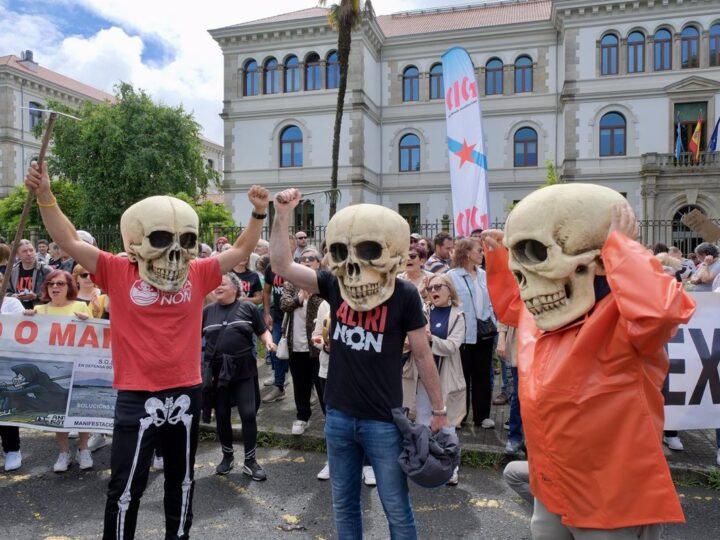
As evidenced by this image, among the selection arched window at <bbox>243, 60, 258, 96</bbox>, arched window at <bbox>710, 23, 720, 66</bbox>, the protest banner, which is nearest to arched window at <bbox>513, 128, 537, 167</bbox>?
arched window at <bbox>710, 23, 720, 66</bbox>

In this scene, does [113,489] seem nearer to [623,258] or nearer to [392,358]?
[392,358]

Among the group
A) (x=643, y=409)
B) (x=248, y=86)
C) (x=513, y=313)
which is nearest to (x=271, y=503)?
(x=513, y=313)

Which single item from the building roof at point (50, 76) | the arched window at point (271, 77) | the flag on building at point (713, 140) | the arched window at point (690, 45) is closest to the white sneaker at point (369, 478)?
the flag on building at point (713, 140)

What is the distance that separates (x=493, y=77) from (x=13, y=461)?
2947 centimetres

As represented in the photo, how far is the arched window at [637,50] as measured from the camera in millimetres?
27250

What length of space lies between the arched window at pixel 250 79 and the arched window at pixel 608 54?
56.0ft

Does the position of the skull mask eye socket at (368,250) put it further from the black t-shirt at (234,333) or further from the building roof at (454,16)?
the building roof at (454,16)

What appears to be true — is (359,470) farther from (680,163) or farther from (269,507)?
(680,163)

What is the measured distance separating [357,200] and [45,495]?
1007 inches

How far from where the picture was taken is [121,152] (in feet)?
101

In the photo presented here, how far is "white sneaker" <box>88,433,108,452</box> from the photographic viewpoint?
227 inches

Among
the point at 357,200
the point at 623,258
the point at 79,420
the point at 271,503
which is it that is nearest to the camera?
the point at 623,258

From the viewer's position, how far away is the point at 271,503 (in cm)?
461

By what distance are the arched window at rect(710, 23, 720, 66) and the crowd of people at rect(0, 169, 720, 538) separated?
2200 cm
